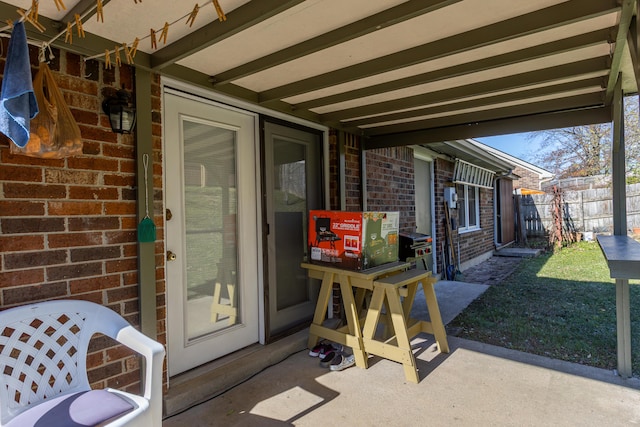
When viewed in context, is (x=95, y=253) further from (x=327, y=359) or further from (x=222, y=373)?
(x=327, y=359)

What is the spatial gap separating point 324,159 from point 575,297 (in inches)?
173

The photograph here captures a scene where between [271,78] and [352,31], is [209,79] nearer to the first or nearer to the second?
[271,78]

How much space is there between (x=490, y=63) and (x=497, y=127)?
145 cm

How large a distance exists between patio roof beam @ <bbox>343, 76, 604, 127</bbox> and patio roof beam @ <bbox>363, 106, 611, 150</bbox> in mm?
459

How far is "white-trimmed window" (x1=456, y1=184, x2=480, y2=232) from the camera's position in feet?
26.6

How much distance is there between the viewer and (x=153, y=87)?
A: 94.2 inches

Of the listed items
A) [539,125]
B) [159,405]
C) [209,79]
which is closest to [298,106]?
[209,79]

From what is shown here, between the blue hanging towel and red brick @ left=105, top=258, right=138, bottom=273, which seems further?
red brick @ left=105, top=258, right=138, bottom=273

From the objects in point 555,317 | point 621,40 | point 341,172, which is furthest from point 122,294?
point 555,317

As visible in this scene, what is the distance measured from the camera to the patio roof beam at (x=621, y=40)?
1.65 metres

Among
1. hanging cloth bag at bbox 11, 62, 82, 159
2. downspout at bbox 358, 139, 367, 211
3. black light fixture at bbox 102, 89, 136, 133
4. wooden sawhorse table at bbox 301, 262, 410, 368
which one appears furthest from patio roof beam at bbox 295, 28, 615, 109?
hanging cloth bag at bbox 11, 62, 82, 159

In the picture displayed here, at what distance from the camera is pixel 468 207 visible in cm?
866

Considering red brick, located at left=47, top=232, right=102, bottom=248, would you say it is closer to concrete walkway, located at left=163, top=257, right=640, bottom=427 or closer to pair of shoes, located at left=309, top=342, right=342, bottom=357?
concrete walkway, located at left=163, top=257, right=640, bottom=427


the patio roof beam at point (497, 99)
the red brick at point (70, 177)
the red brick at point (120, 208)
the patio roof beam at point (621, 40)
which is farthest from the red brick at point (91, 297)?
the patio roof beam at point (621, 40)
